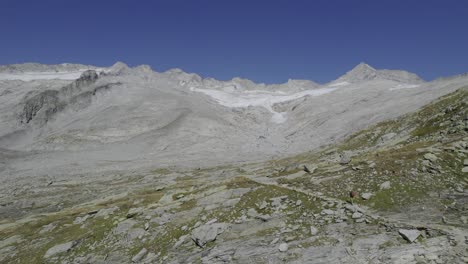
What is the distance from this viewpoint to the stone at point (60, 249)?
2725 centimetres

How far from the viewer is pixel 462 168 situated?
23.0 m

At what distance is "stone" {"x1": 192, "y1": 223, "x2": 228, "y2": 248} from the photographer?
22.6m

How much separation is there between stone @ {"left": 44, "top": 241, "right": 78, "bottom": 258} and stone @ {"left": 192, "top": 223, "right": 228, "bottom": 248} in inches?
439

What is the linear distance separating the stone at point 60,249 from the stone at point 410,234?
79.5 feet

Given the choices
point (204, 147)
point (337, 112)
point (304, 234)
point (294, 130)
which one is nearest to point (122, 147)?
point (204, 147)

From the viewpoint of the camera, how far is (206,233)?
23.3m

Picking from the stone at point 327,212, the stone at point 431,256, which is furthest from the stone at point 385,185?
the stone at point 431,256

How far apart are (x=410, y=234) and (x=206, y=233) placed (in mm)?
12645

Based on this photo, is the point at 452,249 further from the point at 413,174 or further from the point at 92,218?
the point at 92,218

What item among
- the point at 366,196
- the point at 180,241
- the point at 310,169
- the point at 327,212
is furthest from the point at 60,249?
the point at 366,196

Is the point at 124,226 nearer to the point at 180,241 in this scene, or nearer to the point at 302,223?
the point at 180,241

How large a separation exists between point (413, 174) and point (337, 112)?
15897 cm

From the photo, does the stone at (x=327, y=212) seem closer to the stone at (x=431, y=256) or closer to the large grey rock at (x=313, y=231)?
the large grey rock at (x=313, y=231)

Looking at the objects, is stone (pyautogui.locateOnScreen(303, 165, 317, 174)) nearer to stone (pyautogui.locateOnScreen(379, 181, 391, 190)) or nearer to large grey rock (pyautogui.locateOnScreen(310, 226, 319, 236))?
stone (pyautogui.locateOnScreen(379, 181, 391, 190))
